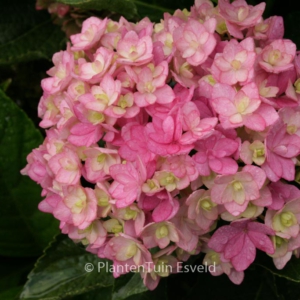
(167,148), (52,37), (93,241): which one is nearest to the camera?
(167,148)

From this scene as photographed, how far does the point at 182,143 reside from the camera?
27.5 inches

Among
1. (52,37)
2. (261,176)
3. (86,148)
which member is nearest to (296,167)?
(261,176)

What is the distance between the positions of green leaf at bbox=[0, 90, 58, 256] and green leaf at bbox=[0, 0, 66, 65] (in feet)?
0.67

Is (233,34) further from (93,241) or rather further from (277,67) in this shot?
(93,241)

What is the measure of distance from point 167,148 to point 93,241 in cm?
21

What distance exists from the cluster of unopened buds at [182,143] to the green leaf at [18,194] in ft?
1.02

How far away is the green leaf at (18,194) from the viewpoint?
1148mm

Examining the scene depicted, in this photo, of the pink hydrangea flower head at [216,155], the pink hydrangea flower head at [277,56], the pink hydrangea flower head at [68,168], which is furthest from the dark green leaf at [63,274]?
the pink hydrangea flower head at [277,56]

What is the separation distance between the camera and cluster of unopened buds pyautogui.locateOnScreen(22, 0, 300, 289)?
28.0 inches

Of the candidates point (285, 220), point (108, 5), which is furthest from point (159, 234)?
point (108, 5)

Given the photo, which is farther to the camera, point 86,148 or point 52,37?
point 52,37

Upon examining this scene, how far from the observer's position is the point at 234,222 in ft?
2.48

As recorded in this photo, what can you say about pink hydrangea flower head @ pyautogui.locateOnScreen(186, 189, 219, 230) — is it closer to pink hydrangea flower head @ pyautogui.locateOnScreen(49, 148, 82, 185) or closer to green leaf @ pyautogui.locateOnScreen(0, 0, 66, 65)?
pink hydrangea flower head @ pyautogui.locateOnScreen(49, 148, 82, 185)

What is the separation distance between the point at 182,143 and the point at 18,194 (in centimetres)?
63
